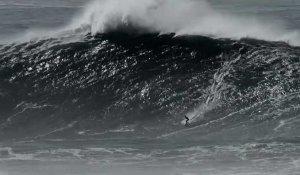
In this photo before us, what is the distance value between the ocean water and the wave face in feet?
0.20

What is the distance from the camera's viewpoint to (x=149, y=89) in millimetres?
35344

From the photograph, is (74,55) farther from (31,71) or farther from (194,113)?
(194,113)

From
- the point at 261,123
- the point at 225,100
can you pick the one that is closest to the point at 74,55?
the point at 225,100

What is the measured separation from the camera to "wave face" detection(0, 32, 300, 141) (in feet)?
108

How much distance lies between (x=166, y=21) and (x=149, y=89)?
9787 millimetres

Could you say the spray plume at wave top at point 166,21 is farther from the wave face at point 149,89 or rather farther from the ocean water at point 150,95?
the wave face at point 149,89

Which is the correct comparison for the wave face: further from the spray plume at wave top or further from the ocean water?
the spray plume at wave top

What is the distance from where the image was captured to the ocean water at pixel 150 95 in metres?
30.0

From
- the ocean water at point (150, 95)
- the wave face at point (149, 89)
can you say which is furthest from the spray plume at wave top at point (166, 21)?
the wave face at point (149, 89)

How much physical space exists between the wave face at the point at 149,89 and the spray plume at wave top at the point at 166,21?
1827mm

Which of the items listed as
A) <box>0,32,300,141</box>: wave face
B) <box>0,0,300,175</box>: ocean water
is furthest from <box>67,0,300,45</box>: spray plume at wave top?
<box>0,32,300,141</box>: wave face

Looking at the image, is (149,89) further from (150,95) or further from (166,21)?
(166,21)

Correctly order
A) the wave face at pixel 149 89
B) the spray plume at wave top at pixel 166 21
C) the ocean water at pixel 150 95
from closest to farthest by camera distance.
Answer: the ocean water at pixel 150 95 < the wave face at pixel 149 89 < the spray plume at wave top at pixel 166 21

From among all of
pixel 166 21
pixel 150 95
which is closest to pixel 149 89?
pixel 150 95
